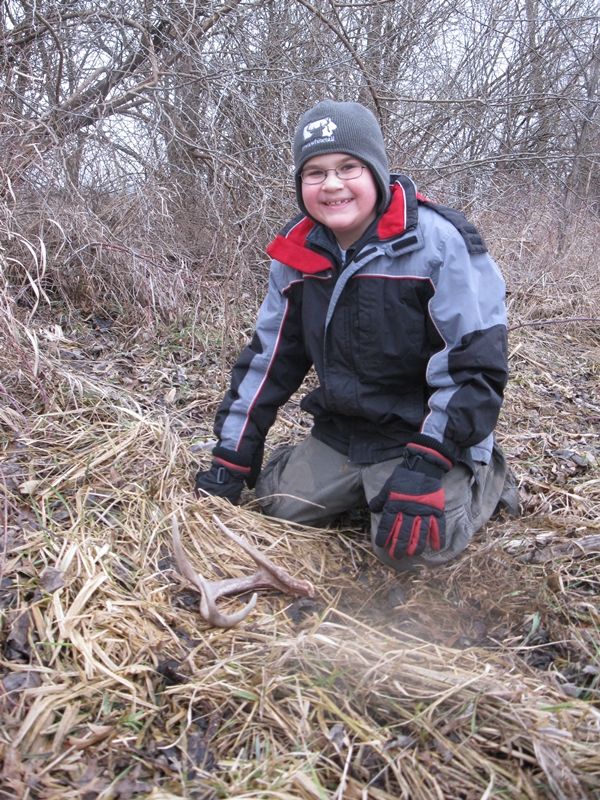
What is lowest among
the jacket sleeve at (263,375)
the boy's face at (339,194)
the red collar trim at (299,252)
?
the jacket sleeve at (263,375)

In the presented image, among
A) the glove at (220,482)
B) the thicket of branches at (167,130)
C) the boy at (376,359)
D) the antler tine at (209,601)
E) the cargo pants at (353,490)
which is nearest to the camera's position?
the antler tine at (209,601)

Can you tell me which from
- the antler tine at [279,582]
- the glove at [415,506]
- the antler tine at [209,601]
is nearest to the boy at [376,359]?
the glove at [415,506]

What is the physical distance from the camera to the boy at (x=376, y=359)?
232 centimetres

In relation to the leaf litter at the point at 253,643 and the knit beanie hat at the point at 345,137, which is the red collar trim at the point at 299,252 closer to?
the knit beanie hat at the point at 345,137

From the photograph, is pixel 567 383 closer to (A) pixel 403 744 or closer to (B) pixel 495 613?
(B) pixel 495 613

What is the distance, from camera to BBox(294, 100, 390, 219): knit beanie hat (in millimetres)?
2342

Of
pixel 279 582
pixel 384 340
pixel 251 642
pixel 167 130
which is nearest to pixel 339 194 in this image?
pixel 384 340

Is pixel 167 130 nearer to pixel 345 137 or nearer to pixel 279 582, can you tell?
pixel 345 137

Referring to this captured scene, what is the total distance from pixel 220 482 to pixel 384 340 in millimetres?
819

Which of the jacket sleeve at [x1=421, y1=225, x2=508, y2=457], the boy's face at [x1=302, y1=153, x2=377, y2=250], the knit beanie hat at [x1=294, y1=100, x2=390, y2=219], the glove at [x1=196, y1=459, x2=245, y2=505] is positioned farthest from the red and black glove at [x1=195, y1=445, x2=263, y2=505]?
the knit beanie hat at [x1=294, y1=100, x2=390, y2=219]

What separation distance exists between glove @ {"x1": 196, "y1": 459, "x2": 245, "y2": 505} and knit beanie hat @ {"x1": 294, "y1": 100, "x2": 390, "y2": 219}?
1125mm

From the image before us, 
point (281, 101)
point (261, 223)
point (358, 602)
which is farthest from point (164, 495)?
point (281, 101)

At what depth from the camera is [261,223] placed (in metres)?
4.54

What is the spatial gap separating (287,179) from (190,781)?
414 cm
